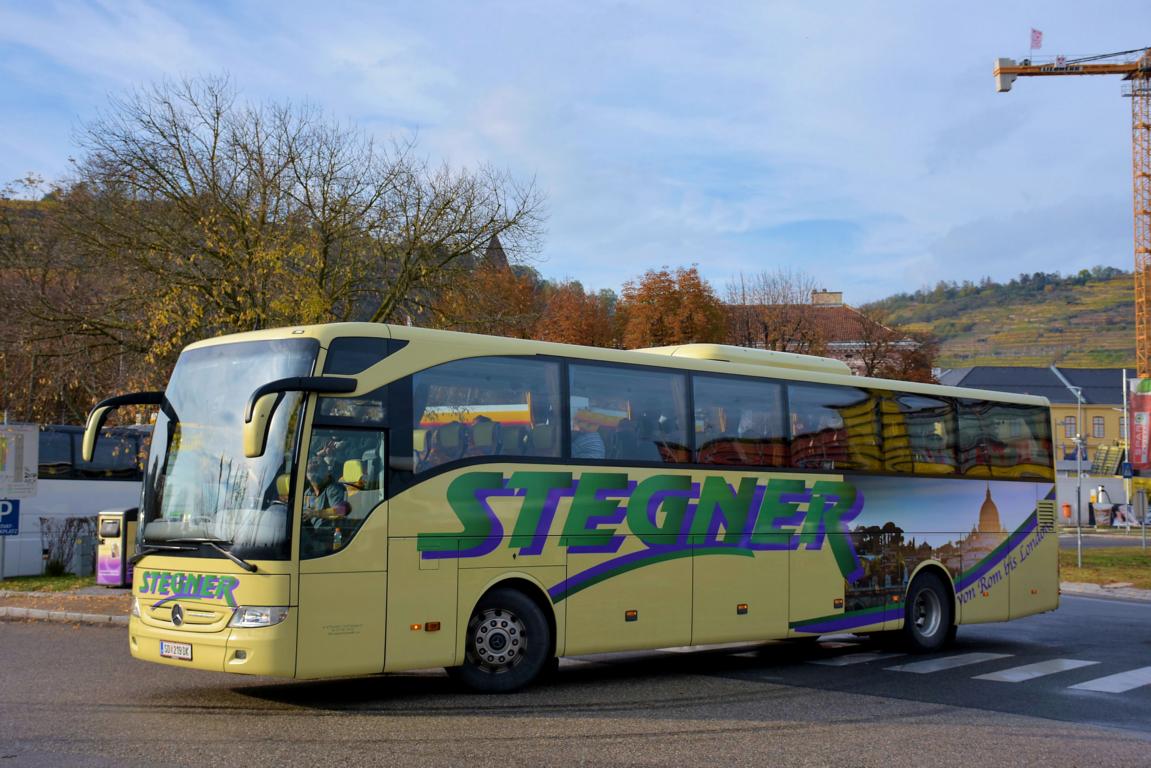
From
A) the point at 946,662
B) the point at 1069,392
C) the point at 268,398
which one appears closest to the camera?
the point at 268,398

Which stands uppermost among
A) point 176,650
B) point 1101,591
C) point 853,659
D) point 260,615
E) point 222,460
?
point 222,460

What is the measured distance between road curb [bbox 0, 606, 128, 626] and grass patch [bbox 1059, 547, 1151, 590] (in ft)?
65.6

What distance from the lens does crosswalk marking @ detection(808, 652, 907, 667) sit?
14280 mm

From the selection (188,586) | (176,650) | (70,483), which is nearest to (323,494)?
(188,586)

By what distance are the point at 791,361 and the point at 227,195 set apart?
34.5 feet

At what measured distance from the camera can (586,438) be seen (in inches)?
465

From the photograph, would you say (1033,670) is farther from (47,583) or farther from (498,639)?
(47,583)

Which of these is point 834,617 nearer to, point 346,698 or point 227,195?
point 346,698

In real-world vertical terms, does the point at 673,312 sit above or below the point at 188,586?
above

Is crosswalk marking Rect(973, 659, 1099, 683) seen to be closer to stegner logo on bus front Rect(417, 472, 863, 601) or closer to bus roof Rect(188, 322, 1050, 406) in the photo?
stegner logo on bus front Rect(417, 472, 863, 601)

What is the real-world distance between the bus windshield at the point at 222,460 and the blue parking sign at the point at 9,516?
409 inches

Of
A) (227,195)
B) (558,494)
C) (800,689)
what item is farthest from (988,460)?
(227,195)

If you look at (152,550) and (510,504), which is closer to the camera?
(152,550)

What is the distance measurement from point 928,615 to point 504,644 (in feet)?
23.2
